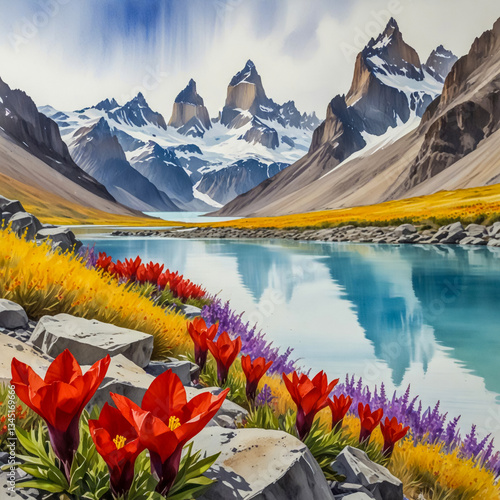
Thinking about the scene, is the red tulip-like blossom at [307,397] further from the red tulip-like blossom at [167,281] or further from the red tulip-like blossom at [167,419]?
the red tulip-like blossom at [167,281]

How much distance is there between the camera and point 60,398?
196cm

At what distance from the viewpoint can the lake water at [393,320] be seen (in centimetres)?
757

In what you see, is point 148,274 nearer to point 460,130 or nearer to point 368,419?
point 368,419

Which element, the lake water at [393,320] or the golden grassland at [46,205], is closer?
the lake water at [393,320]

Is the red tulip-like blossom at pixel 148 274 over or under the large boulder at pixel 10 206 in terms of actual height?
under

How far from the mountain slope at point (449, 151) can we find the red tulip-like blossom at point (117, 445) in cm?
10905

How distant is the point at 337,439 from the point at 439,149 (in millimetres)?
141486

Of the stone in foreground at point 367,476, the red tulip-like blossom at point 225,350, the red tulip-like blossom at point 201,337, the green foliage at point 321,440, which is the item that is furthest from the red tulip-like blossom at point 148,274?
the stone in foreground at point 367,476

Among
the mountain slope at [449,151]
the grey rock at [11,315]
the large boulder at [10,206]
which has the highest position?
the mountain slope at [449,151]

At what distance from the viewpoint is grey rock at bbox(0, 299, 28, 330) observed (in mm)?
4512

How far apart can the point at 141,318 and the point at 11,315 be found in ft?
5.16

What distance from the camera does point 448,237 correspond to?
139 ft

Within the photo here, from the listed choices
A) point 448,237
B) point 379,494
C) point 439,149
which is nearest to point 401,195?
point 439,149

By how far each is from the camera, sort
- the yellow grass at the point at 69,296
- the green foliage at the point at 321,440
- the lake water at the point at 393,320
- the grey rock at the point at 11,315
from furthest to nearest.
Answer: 1. the lake water at the point at 393,320
2. the yellow grass at the point at 69,296
3. the grey rock at the point at 11,315
4. the green foliage at the point at 321,440
